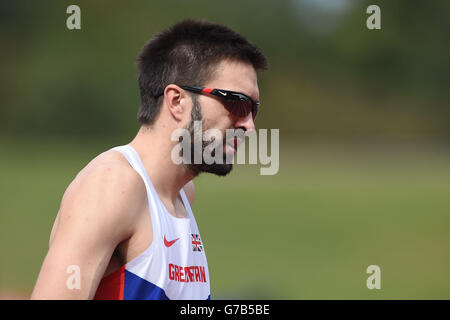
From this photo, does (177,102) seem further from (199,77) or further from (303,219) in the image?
(303,219)

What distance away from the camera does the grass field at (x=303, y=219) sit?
673 inches

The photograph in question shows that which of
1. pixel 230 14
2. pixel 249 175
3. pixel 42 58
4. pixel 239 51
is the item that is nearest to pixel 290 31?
pixel 230 14

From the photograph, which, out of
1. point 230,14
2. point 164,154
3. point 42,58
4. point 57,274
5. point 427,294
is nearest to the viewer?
point 57,274

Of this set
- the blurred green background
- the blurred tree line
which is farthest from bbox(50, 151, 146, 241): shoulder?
the blurred tree line

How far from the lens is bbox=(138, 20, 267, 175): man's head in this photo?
12.5 feet

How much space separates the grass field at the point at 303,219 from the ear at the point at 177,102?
8.58m

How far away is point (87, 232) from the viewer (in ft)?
9.78

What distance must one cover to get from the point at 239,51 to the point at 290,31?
49884 millimetres

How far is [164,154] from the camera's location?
3.70 metres

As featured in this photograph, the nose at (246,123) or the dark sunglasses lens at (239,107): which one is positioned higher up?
the dark sunglasses lens at (239,107)

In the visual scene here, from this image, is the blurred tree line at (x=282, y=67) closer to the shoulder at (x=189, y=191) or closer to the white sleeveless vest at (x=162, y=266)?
the shoulder at (x=189, y=191)

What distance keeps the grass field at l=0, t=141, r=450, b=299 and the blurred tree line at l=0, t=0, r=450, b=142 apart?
265 cm

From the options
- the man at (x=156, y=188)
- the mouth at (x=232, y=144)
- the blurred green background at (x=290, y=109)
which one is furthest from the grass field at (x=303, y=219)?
the man at (x=156, y=188)

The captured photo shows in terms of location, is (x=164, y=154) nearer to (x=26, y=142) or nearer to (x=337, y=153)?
(x=337, y=153)
